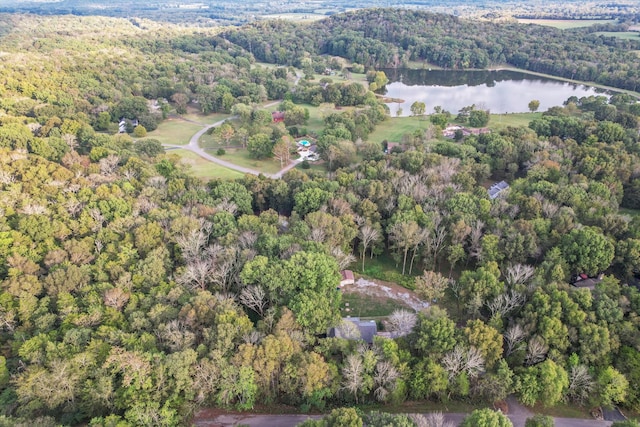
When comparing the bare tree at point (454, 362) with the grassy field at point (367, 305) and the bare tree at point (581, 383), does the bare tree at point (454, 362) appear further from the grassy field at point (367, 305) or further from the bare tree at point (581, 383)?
the grassy field at point (367, 305)

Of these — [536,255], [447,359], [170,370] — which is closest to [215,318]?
[170,370]

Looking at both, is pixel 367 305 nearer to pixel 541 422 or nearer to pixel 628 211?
pixel 541 422

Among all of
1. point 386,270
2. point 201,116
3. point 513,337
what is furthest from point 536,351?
point 201,116

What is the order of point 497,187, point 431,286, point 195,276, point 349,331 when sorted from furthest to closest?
point 497,187, point 431,286, point 195,276, point 349,331

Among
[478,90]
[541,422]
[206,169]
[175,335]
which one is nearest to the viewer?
[541,422]

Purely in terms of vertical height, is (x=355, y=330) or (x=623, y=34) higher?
(x=623, y=34)
